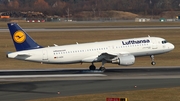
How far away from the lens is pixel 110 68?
62.5 m

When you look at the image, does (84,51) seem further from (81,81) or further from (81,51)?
(81,81)

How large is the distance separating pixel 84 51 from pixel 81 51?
352 millimetres

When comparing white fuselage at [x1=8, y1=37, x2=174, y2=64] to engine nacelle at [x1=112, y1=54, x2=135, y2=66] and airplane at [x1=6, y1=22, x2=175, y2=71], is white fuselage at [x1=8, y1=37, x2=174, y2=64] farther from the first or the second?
engine nacelle at [x1=112, y1=54, x2=135, y2=66]

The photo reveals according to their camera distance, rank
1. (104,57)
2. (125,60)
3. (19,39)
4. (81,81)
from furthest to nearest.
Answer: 1. (104,57)
2. (19,39)
3. (125,60)
4. (81,81)

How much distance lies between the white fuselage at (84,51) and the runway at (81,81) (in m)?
1.64

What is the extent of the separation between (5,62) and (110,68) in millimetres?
16929

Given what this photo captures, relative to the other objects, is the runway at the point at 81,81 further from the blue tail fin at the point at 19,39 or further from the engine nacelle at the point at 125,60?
the blue tail fin at the point at 19,39

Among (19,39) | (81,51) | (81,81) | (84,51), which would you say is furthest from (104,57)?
(19,39)

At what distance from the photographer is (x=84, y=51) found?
59.0m

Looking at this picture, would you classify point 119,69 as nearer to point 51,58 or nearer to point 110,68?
point 110,68

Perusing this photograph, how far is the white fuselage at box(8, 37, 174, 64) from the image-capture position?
189 ft

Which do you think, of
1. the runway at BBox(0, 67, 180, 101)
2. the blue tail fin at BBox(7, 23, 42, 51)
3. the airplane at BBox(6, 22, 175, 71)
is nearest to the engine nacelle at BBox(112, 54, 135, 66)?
the airplane at BBox(6, 22, 175, 71)

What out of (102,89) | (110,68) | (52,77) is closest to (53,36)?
(110,68)

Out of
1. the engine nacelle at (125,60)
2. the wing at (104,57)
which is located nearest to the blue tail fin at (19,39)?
the wing at (104,57)
